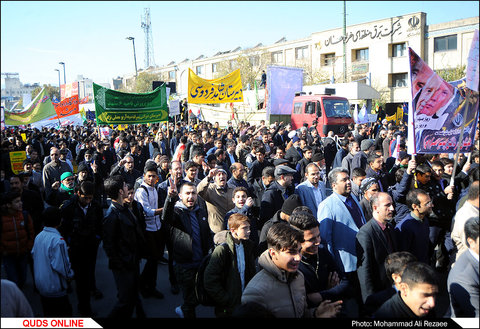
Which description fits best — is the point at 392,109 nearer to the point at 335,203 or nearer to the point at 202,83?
the point at 202,83

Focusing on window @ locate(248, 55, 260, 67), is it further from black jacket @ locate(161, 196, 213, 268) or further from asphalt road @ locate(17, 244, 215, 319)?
black jacket @ locate(161, 196, 213, 268)

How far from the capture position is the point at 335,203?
4.32m

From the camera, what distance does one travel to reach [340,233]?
420cm

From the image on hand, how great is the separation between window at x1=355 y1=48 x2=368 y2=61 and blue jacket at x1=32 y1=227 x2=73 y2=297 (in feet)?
132

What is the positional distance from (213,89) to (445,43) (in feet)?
90.7

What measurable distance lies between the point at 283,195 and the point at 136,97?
21.4 feet

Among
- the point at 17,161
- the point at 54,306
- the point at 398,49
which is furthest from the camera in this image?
the point at 398,49

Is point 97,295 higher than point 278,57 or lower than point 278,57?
lower

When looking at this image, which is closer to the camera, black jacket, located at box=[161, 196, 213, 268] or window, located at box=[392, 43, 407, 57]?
black jacket, located at box=[161, 196, 213, 268]

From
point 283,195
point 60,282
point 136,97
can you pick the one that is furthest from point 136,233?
point 136,97

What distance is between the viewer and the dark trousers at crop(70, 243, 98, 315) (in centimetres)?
450

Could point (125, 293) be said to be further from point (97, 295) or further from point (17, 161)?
point (17, 161)

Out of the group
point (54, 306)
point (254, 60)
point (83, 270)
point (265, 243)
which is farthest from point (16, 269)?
point (254, 60)

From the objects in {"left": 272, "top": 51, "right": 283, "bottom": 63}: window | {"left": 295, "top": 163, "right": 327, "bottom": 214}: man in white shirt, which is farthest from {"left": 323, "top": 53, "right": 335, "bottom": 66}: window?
{"left": 295, "top": 163, "right": 327, "bottom": 214}: man in white shirt
